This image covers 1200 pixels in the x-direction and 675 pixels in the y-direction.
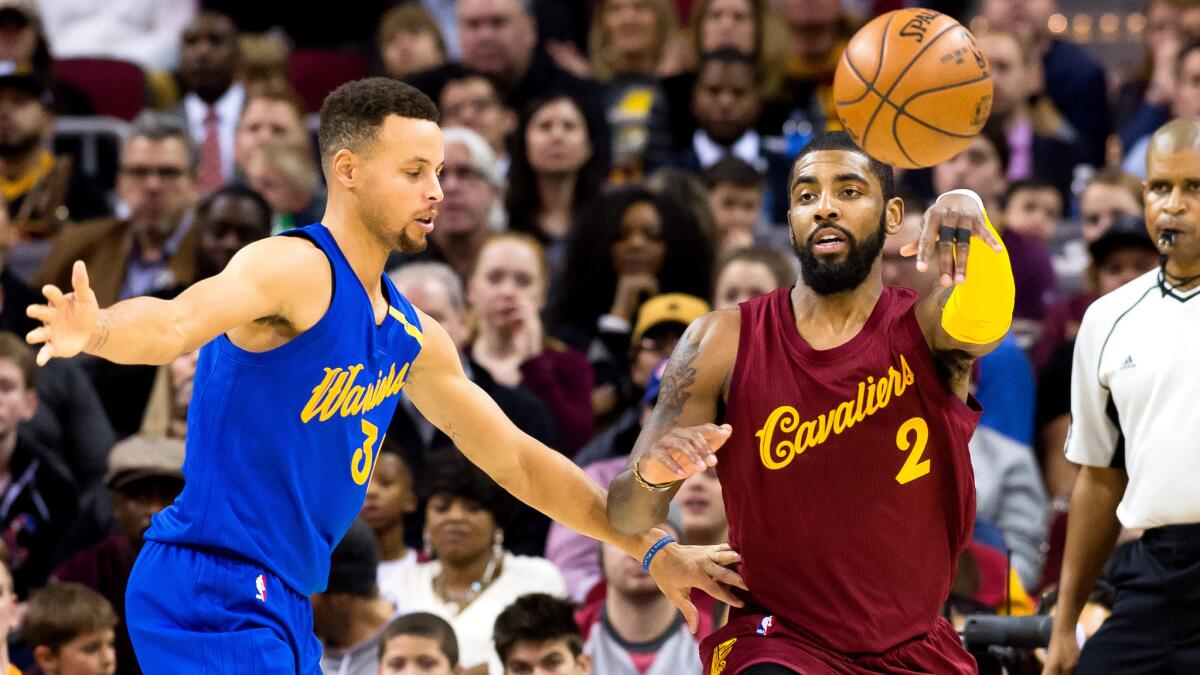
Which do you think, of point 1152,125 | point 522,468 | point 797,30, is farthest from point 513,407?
point 1152,125

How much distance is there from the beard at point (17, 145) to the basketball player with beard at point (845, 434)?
251 inches

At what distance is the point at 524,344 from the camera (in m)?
9.41

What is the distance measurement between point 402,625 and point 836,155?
2766 mm

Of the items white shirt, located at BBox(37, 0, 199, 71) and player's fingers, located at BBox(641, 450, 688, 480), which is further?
white shirt, located at BBox(37, 0, 199, 71)

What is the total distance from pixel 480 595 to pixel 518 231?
10.7ft

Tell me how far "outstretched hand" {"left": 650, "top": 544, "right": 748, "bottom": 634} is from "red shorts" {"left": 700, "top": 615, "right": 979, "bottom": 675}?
110mm

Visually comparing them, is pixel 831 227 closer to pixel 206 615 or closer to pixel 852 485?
pixel 852 485

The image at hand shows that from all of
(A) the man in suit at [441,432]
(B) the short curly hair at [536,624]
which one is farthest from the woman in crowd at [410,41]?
(B) the short curly hair at [536,624]

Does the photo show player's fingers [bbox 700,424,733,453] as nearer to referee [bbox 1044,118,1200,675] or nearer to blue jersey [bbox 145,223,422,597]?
blue jersey [bbox 145,223,422,597]

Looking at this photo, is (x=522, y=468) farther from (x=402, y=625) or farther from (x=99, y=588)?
(x=99, y=588)

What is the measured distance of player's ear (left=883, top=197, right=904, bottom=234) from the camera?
5621mm

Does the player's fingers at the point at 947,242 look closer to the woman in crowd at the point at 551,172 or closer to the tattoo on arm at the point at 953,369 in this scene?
the tattoo on arm at the point at 953,369

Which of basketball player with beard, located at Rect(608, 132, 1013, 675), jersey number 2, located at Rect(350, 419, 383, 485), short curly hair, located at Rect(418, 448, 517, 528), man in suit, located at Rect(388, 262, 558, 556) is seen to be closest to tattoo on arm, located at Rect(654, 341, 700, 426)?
basketball player with beard, located at Rect(608, 132, 1013, 675)

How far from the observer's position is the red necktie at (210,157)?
1155cm
